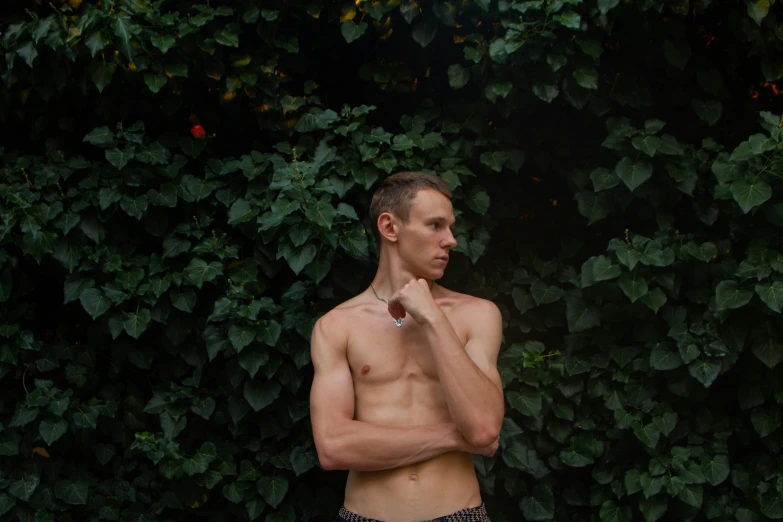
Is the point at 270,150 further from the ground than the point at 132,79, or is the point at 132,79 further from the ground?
the point at 132,79

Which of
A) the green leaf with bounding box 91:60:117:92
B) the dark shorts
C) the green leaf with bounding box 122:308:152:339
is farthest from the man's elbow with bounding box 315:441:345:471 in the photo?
the green leaf with bounding box 91:60:117:92

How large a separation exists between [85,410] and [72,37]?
1.48 meters

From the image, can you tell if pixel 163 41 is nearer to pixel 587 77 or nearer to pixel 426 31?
pixel 426 31

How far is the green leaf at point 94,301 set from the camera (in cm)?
315

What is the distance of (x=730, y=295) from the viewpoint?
2924 millimetres

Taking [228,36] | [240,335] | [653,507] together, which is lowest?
[653,507]

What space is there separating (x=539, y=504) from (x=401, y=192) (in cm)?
152

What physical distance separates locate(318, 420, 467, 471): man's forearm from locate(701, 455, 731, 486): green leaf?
1.33 metres

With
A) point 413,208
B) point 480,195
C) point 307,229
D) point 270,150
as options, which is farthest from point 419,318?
point 270,150

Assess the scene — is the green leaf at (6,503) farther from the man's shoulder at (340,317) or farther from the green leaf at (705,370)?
the green leaf at (705,370)

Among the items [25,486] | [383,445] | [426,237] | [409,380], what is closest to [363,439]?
[383,445]

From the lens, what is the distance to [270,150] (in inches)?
144

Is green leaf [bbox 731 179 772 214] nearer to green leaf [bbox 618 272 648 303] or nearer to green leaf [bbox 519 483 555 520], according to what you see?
green leaf [bbox 618 272 648 303]

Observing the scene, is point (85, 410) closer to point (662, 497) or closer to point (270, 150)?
point (270, 150)
